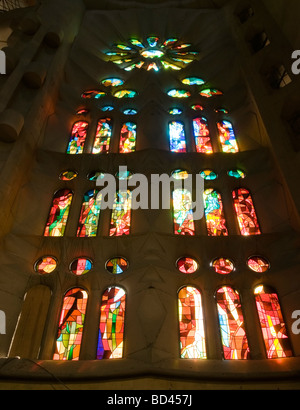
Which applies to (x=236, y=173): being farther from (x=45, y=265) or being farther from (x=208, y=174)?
(x=45, y=265)

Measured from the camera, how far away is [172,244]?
852 centimetres

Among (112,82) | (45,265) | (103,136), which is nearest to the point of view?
(45,265)

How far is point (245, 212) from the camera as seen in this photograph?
9.47 meters

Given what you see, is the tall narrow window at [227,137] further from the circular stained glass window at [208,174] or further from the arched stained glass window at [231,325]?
the arched stained glass window at [231,325]

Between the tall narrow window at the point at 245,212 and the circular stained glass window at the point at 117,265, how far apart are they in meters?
2.90

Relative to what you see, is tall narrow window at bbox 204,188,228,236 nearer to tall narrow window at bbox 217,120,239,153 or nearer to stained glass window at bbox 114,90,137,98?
tall narrow window at bbox 217,120,239,153

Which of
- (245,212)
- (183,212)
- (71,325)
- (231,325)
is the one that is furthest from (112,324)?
(245,212)

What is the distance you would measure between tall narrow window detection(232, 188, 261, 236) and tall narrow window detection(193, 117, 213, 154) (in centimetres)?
171

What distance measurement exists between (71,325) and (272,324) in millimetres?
3842

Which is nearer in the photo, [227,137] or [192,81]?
[227,137]

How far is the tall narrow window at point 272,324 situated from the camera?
6859mm

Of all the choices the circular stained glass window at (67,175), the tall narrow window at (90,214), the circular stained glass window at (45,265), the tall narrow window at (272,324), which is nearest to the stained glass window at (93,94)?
the circular stained glass window at (67,175)

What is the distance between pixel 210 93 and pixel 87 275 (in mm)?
8815
